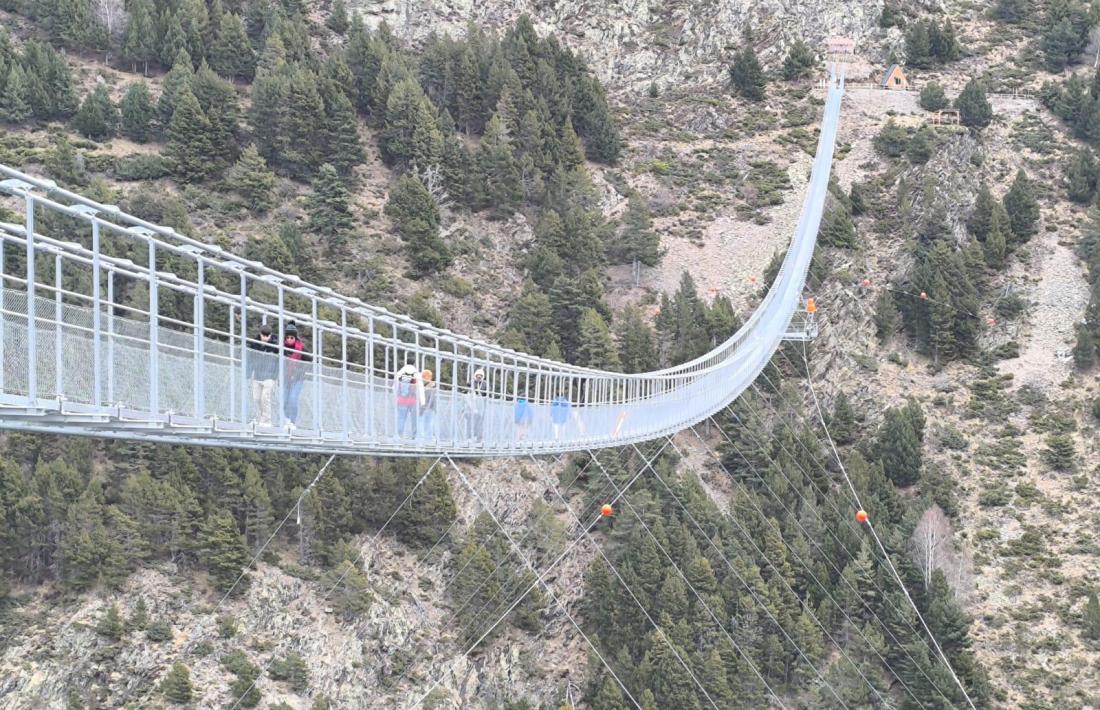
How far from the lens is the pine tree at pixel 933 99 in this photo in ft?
249

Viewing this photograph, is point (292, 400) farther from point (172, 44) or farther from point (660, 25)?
point (660, 25)

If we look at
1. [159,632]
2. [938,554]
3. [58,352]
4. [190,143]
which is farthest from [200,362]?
[190,143]

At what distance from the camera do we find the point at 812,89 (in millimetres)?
81250

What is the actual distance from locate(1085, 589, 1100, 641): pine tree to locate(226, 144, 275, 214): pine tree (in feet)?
95.1

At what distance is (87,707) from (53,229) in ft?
38.7

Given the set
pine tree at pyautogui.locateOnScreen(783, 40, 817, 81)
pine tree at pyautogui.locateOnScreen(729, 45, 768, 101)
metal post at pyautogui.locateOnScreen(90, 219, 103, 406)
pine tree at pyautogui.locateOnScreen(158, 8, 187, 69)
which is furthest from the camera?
pine tree at pyautogui.locateOnScreen(783, 40, 817, 81)

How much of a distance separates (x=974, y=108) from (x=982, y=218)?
31.9ft

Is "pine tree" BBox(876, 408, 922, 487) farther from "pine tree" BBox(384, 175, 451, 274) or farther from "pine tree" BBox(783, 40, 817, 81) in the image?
"pine tree" BBox(783, 40, 817, 81)

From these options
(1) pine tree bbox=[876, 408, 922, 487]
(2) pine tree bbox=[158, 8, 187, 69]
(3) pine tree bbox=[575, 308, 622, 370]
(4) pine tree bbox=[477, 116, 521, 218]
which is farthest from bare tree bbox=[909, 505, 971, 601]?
(2) pine tree bbox=[158, 8, 187, 69]

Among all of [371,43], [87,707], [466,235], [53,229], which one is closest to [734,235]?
[466,235]

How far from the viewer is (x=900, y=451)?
5512 centimetres

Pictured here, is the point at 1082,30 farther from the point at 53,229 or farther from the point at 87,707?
the point at 87,707

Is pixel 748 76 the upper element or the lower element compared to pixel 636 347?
upper

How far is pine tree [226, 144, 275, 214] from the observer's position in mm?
62844
